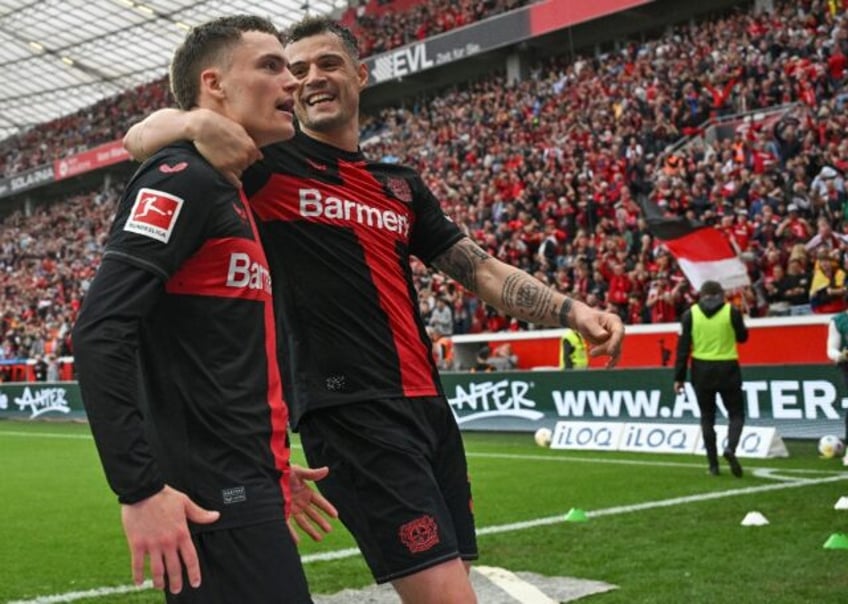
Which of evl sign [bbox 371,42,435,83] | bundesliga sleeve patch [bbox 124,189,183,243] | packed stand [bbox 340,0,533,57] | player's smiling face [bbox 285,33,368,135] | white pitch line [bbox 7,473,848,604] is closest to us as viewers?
bundesliga sleeve patch [bbox 124,189,183,243]

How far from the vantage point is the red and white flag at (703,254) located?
1581 cm

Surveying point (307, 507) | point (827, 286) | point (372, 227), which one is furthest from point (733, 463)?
point (307, 507)

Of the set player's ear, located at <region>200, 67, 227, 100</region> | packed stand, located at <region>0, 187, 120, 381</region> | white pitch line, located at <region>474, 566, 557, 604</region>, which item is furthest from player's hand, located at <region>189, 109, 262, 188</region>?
packed stand, located at <region>0, 187, 120, 381</region>

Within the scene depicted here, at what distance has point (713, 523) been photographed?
8250 mm

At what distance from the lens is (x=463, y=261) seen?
4246 millimetres

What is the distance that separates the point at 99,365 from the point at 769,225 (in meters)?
16.2

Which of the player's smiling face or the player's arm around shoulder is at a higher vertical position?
the player's smiling face

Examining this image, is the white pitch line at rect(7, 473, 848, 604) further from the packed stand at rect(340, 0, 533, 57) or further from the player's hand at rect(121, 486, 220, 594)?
the packed stand at rect(340, 0, 533, 57)

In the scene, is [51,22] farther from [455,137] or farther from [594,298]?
[594,298]

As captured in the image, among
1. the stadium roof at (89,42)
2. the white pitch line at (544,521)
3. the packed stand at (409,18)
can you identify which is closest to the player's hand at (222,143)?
the white pitch line at (544,521)

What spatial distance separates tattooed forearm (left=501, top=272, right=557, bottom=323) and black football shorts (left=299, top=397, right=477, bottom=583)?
0.52 m

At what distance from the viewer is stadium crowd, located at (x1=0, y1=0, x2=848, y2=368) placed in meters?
17.5

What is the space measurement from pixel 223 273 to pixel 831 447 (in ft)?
36.1

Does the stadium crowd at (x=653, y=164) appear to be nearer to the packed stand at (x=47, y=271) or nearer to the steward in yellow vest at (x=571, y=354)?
the packed stand at (x=47, y=271)
